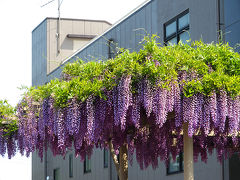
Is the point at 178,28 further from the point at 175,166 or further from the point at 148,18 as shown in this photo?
the point at 175,166

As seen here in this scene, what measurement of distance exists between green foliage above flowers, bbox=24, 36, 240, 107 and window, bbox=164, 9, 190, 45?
7.80 meters

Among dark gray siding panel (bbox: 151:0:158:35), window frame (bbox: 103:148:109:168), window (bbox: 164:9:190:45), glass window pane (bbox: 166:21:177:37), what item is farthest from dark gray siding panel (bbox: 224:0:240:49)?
window frame (bbox: 103:148:109:168)

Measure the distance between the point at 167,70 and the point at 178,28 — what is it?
30.3 feet

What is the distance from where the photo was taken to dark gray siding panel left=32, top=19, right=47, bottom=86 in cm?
3850

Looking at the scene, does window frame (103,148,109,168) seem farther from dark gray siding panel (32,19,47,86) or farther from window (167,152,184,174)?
dark gray siding panel (32,19,47,86)

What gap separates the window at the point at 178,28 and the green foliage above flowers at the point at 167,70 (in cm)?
780

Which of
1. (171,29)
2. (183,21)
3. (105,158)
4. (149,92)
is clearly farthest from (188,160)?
(105,158)

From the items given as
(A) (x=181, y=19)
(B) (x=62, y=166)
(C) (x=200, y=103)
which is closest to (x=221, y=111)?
(C) (x=200, y=103)

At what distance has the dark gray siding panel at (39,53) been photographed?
38.5 m

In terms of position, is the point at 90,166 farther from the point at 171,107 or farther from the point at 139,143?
the point at 171,107

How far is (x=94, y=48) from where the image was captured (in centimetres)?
2806

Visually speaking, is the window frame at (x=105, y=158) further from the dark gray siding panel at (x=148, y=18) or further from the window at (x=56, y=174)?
the window at (x=56, y=174)

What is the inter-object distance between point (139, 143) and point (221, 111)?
119 inches

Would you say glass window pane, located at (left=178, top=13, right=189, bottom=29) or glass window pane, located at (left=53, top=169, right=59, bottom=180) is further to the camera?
glass window pane, located at (left=53, top=169, right=59, bottom=180)
